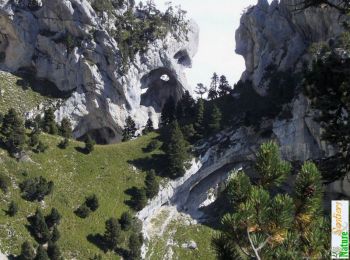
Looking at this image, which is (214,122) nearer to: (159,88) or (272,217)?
(159,88)

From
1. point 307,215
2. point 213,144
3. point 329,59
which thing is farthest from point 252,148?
point 307,215

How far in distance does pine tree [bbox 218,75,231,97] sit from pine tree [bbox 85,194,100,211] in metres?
53.5

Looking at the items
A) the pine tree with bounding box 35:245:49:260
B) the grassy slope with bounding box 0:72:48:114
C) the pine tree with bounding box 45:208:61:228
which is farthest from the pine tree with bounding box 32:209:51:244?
the grassy slope with bounding box 0:72:48:114

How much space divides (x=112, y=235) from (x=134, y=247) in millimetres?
3814

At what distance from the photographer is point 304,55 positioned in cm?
11162

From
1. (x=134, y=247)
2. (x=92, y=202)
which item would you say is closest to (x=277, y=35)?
(x=92, y=202)

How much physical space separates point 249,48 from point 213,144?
120 feet

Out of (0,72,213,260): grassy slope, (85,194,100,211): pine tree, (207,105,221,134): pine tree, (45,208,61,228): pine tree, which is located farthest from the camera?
(207,105,221,134): pine tree

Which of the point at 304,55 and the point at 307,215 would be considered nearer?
the point at 307,215

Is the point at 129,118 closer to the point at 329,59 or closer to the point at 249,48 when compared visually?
the point at 249,48

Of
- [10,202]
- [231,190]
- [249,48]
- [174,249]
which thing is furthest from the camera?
[249,48]

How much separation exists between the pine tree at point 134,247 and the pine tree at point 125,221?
2464 millimetres

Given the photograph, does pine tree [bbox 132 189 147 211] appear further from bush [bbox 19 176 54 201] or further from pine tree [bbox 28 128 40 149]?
pine tree [bbox 28 128 40 149]

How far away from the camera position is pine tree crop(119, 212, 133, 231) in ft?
280
